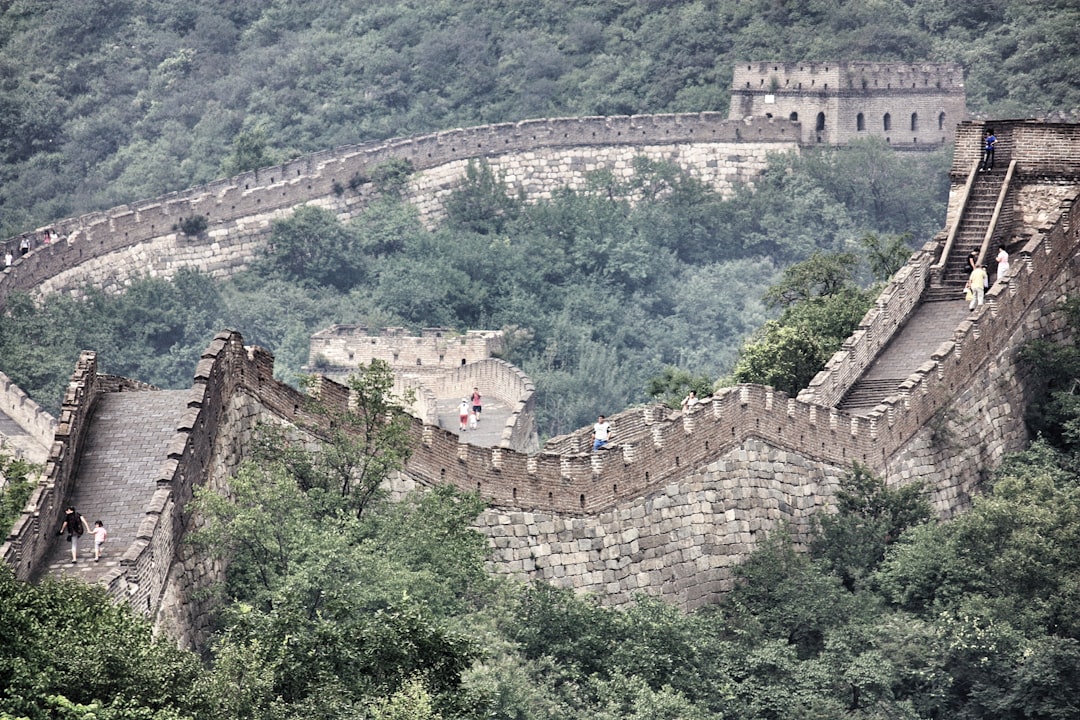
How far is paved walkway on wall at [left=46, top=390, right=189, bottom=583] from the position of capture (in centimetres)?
3912

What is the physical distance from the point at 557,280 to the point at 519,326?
13.7ft

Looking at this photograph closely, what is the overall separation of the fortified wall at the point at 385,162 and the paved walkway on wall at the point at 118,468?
36165 mm

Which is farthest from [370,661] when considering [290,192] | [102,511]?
[290,192]

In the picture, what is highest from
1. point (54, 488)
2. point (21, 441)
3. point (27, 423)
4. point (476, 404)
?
point (54, 488)

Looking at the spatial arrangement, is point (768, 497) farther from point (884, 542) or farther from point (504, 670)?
point (504, 670)

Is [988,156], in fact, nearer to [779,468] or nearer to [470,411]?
[779,468]

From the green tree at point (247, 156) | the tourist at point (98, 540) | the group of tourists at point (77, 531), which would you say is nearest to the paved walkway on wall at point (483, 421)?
the group of tourists at point (77, 531)

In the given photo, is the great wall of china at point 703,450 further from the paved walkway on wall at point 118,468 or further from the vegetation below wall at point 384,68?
the vegetation below wall at point 384,68

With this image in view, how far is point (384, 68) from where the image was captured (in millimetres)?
97000

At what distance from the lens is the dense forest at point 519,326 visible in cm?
3609

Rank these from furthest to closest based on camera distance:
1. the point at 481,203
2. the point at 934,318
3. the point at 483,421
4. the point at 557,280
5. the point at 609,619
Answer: the point at 481,203 < the point at 557,280 < the point at 483,421 < the point at 934,318 < the point at 609,619

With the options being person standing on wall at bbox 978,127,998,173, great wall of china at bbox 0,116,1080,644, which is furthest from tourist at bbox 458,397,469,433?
person standing on wall at bbox 978,127,998,173

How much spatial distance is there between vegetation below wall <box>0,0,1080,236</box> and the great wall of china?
37.5 m

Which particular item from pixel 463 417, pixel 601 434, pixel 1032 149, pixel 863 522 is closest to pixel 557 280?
pixel 463 417
